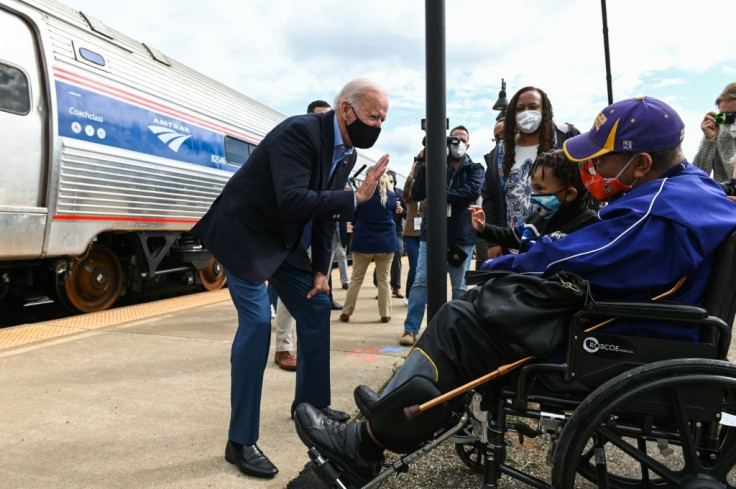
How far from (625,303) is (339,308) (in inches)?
190

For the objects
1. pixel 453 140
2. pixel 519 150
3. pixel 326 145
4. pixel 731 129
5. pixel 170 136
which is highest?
pixel 170 136

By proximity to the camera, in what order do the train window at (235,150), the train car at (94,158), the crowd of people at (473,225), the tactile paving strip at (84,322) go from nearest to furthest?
the crowd of people at (473,225), the tactile paving strip at (84,322), the train car at (94,158), the train window at (235,150)

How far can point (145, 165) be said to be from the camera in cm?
637

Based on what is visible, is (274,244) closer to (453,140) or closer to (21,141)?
(453,140)

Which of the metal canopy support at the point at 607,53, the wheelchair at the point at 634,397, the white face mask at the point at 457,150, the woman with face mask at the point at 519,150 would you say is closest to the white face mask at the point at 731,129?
the woman with face mask at the point at 519,150

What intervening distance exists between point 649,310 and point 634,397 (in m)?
0.26

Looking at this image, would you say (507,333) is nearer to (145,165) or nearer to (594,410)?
(594,410)

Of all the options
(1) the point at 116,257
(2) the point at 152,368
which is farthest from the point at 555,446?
(1) the point at 116,257

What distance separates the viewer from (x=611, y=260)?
163 cm

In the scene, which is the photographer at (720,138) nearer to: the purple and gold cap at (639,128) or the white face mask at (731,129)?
the white face mask at (731,129)

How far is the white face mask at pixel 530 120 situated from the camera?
127 inches

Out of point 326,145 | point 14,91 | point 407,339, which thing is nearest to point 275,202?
point 326,145

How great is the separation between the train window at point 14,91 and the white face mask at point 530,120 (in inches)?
176

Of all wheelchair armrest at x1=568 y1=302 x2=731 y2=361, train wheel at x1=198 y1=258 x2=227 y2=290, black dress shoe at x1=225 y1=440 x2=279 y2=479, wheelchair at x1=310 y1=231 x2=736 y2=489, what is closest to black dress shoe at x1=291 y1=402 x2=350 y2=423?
black dress shoe at x1=225 y1=440 x2=279 y2=479
